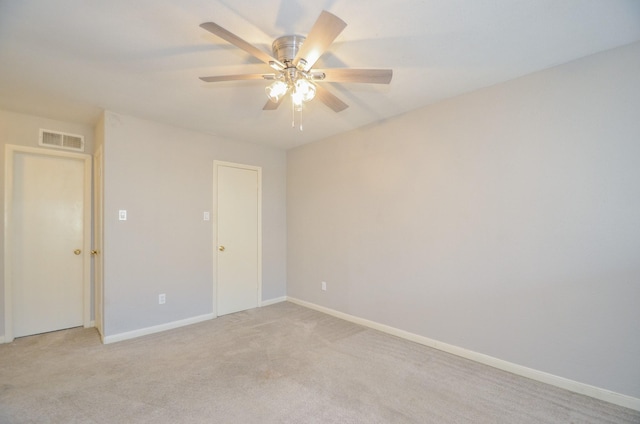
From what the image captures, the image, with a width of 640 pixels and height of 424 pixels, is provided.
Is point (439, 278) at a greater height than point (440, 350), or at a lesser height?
greater

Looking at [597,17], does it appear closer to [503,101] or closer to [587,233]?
[503,101]

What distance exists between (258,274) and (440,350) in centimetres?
266

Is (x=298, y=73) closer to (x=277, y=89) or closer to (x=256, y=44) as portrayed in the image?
(x=277, y=89)

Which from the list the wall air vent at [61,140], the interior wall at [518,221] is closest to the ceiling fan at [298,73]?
the interior wall at [518,221]

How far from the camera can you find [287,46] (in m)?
1.89

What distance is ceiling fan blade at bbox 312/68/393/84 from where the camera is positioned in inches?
68.4

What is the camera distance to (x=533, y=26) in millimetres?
1809

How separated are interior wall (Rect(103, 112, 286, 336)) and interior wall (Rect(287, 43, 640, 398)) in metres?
2.01

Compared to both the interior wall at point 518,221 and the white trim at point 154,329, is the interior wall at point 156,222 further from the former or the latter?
the interior wall at point 518,221

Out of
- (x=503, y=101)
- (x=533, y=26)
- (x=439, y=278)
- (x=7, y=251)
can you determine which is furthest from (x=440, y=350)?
(x=7, y=251)

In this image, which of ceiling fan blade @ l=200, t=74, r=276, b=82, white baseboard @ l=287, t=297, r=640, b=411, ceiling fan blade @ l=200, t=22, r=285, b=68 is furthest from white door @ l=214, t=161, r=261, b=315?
ceiling fan blade @ l=200, t=22, r=285, b=68

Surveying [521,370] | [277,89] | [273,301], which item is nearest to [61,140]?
[277,89]

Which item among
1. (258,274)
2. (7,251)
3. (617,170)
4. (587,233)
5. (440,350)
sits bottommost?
(440,350)

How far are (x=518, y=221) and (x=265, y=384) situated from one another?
247 cm
